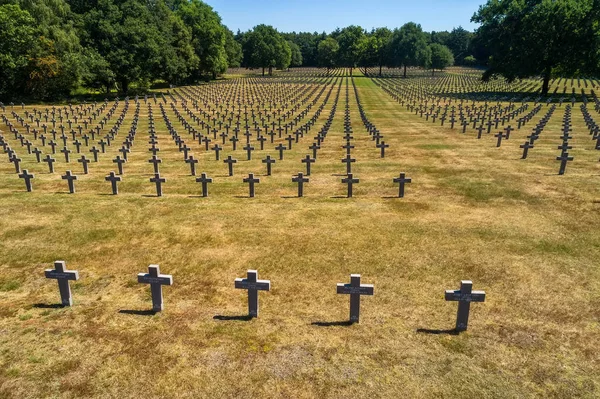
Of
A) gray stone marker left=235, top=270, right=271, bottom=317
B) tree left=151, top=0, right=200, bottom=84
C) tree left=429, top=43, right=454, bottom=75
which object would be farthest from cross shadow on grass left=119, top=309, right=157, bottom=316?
tree left=429, top=43, right=454, bottom=75

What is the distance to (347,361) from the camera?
607cm

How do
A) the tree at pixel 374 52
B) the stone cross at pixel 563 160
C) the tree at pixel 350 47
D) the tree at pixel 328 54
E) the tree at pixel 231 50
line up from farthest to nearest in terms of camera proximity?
the tree at pixel 328 54, the tree at pixel 350 47, the tree at pixel 374 52, the tree at pixel 231 50, the stone cross at pixel 563 160

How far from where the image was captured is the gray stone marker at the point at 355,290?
21.9ft

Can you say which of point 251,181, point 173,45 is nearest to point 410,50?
point 173,45

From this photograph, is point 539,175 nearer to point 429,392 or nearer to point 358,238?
point 358,238

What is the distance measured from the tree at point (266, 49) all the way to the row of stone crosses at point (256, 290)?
110 m

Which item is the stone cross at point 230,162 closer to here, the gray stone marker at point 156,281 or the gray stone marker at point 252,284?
the gray stone marker at point 156,281

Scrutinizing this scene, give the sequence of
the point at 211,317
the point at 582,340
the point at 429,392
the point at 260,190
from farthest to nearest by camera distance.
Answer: the point at 260,190 → the point at 211,317 → the point at 582,340 → the point at 429,392

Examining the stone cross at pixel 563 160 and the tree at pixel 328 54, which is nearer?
the stone cross at pixel 563 160

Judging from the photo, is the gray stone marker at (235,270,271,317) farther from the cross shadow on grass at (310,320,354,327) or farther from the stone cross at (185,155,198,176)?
the stone cross at (185,155,198,176)

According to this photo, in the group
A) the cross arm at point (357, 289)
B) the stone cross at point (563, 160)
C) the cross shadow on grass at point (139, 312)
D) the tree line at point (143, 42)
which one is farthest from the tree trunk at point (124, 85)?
the cross arm at point (357, 289)

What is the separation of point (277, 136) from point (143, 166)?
1088 cm

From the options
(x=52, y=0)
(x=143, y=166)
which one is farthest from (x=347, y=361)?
(x=52, y=0)

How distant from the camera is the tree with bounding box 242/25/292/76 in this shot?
364ft
